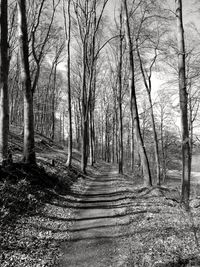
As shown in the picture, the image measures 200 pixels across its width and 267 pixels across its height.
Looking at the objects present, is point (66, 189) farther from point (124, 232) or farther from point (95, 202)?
point (124, 232)

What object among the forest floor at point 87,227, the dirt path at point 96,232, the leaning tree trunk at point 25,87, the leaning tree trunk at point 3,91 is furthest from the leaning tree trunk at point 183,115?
the leaning tree trunk at point 3,91

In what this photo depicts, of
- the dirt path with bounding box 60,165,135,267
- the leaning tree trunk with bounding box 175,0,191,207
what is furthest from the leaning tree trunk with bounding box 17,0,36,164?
the leaning tree trunk with bounding box 175,0,191,207

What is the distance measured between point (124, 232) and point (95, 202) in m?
3.03

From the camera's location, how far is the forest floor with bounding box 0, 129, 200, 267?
4.05m

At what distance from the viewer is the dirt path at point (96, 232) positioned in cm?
419

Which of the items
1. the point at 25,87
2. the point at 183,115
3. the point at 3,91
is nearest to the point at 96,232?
the point at 183,115

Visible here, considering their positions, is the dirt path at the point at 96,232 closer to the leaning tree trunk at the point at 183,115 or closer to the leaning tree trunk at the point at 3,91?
the leaning tree trunk at the point at 183,115

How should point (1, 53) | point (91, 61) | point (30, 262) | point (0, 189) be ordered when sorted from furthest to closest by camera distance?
point (91, 61) < point (1, 53) < point (0, 189) < point (30, 262)

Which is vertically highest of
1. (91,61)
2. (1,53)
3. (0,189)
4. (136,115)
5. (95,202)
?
(91,61)

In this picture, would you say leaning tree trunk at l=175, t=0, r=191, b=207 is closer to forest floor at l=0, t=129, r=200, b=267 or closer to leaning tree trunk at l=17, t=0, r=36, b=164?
forest floor at l=0, t=129, r=200, b=267

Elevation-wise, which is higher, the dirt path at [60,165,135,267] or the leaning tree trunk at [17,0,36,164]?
the leaning tree trunk at [17,0,36,164]

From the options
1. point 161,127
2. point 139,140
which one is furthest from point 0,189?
point 161,127

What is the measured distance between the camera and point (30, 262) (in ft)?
13.0

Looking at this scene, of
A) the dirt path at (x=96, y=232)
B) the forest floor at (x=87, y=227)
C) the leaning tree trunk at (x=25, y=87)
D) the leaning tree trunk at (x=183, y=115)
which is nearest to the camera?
the forest floor at (x=87, y=227)
